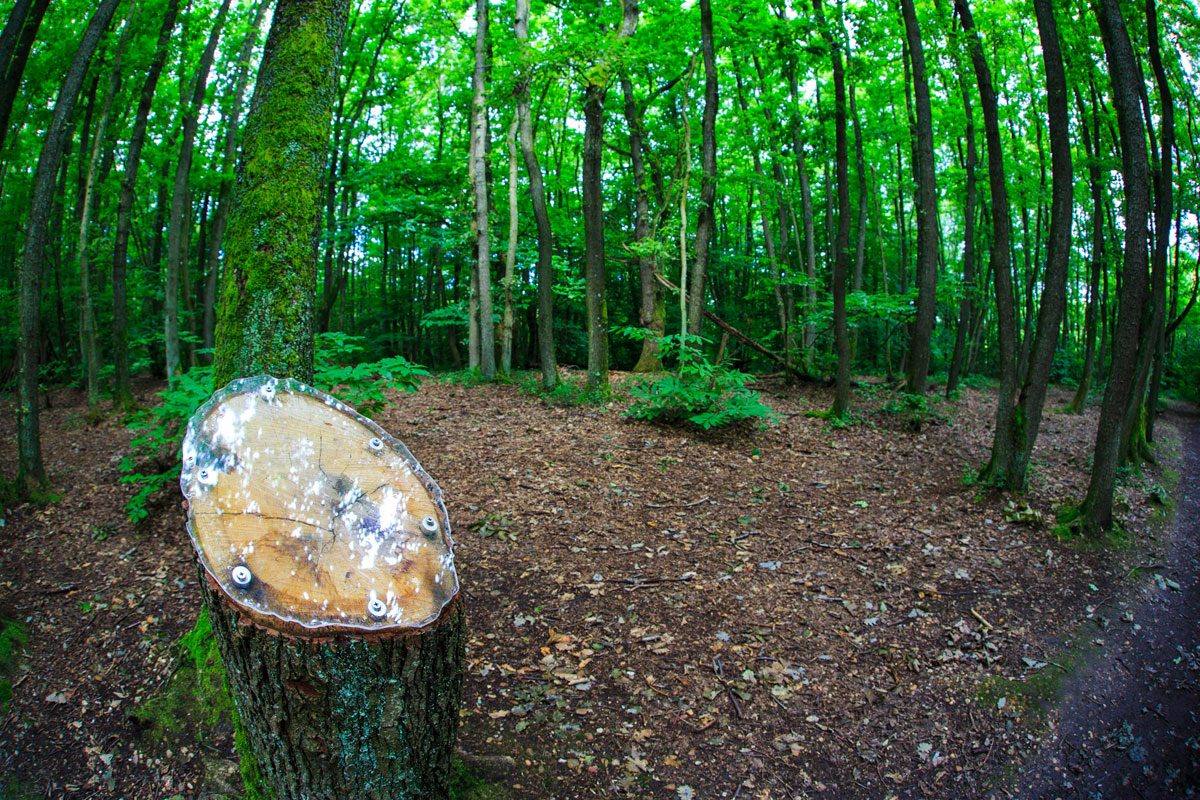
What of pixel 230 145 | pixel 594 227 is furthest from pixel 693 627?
pixel 230 145

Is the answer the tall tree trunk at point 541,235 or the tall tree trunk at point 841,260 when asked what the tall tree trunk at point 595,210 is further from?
the tall tree trunk at point 841,260

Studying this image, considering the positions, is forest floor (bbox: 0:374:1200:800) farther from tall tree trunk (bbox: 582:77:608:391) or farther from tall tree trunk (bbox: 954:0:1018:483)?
tall tree trunk (bbox: 582:77:608:391)

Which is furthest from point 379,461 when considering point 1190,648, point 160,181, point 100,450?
point 160,181

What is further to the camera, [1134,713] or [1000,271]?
[1000,271]

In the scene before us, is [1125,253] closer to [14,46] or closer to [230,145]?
[14,46]

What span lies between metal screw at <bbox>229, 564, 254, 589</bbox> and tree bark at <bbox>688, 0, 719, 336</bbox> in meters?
7.68

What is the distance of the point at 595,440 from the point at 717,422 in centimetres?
159

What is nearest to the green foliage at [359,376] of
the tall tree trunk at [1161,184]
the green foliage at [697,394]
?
the green foliage at [697,394]

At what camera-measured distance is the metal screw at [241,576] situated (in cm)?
154

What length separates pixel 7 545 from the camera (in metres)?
5.01

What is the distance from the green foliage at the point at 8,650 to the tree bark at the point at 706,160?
7.58m

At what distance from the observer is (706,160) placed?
29.6 feet

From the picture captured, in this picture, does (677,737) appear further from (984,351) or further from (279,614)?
(984,351)

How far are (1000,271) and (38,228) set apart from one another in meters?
9.85
